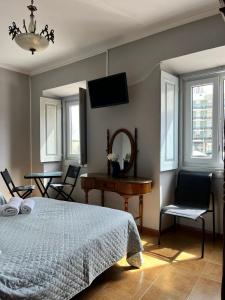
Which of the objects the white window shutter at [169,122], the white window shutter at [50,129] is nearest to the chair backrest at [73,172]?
the white window shutter at [50,129]

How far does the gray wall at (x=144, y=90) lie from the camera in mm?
2900

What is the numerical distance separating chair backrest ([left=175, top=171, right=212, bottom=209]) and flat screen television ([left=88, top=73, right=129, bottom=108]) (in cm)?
137

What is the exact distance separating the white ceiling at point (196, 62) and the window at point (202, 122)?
18cm

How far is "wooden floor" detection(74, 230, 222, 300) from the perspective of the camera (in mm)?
1985

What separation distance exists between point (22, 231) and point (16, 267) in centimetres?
52

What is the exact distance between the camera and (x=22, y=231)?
1849 mm

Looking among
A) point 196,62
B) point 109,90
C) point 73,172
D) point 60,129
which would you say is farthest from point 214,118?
point 60,129

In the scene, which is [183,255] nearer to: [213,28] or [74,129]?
[213,28]

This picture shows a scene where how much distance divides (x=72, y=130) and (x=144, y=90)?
2.21m

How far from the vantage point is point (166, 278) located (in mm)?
2248

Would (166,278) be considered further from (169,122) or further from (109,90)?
(109,90)

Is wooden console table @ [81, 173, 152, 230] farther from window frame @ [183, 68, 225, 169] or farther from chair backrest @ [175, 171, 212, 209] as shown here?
window frame @ [183, 68, 225, 169]

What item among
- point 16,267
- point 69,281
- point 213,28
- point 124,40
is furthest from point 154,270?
point 124,40

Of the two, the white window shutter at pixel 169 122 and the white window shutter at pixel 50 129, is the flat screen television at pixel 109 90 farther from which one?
the white window shutter at pixel 50 129
